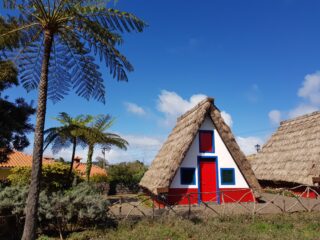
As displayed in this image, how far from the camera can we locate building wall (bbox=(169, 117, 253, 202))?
1592cm

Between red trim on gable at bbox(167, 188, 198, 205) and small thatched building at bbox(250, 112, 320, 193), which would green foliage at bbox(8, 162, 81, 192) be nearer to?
red trim on gable at bbox(167, 188, 198, 205)

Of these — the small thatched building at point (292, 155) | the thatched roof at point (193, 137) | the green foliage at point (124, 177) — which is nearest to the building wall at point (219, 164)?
the thatched roof at point (193, 137)

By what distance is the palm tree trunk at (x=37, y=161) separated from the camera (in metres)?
8.22

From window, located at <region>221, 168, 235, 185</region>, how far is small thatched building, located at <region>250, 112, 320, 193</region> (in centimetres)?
406

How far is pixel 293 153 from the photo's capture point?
21109mm

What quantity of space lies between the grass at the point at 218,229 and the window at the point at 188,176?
4.73 metres

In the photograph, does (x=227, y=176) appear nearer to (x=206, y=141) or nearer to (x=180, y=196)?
(x=206, y=141)

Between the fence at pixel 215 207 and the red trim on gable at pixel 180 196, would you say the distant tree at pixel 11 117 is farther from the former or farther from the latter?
the red trim on gable at pixel 180 196

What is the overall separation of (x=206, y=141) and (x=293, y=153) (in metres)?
7.58

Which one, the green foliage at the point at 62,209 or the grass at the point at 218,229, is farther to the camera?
the green foliage at the point at 62,209

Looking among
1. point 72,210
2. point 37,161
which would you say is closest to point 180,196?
point 72,210

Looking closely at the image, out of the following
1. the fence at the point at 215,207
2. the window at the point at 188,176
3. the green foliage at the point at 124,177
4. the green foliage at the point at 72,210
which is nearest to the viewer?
the green foliage at the point at 72,210

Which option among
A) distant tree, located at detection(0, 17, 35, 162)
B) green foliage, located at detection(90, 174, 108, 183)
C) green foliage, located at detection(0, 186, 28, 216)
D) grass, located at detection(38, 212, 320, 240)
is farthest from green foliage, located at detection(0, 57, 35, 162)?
green foliage, located at detection(90, 174, 108, 183)

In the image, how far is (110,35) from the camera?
31.0 ft
